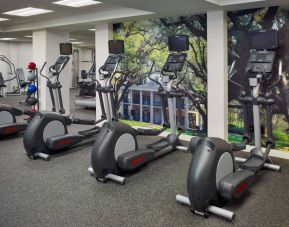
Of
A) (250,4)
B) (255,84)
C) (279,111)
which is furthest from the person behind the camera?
(279,111)

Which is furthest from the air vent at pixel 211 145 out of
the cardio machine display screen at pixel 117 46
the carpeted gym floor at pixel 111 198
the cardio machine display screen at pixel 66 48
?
the cardio machine display screen at pixel 66 48

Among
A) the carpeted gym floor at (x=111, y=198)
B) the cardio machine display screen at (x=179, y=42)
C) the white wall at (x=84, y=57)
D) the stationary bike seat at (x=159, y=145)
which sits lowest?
the carpeted gym floor at (x=111, y=198)

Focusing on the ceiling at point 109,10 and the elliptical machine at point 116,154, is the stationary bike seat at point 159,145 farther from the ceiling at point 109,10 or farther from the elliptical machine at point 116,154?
the ceiling at point 109,10

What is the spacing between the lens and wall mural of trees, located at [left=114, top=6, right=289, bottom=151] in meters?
4.67

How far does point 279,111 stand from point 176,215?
2.79 meters

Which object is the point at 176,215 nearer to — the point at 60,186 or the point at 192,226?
the point at 192,226

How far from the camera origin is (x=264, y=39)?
4.04 m

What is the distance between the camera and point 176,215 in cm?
288

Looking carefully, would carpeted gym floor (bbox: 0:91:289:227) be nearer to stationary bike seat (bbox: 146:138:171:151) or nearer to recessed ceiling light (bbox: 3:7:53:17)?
stationary bike seat (bbox: 146:138:171:151)

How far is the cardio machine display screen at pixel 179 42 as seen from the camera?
4670 millimetres

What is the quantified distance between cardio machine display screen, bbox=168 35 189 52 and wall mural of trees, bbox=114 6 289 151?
0.85 m

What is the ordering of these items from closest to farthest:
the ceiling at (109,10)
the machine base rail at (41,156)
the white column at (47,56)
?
the ceiling at (109,10), the machine base rail at (41,156), the white column at (47,56)

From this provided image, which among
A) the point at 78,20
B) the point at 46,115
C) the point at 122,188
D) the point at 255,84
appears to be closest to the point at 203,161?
the point at 122,188

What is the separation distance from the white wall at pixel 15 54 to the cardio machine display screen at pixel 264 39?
12297 mm
